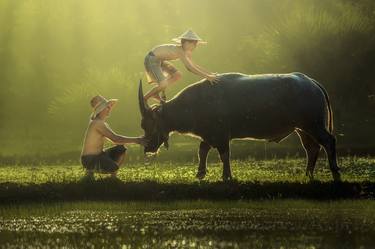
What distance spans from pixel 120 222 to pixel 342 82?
51.6 ft

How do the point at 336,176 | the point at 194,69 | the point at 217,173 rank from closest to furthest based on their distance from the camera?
the point at 336,176 → the point at 194,69 → the point at 217,173

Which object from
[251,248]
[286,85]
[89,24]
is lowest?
[251,248]

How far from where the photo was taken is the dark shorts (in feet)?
44.0

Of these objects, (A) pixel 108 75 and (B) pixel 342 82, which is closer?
(B) pixel 342 82

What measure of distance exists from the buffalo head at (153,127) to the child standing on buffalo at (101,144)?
48cm

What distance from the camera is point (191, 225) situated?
398 inches

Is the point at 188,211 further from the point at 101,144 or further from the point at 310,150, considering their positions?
the point at 310,150

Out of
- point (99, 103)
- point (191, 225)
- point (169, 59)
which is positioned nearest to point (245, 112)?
point (169, 59)

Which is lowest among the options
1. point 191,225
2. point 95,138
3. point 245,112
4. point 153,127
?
point 191,225

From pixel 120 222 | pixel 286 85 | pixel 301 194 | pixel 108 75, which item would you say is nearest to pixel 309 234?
pixel 120 222

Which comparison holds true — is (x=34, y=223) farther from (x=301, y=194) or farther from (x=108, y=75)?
(x=108, y=75)

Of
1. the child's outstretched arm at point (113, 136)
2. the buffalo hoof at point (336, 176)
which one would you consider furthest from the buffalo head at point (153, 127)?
the buffalo hoof at point (336, 176)

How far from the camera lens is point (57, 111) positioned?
89.0 ft

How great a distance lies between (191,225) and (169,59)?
4.56 m
